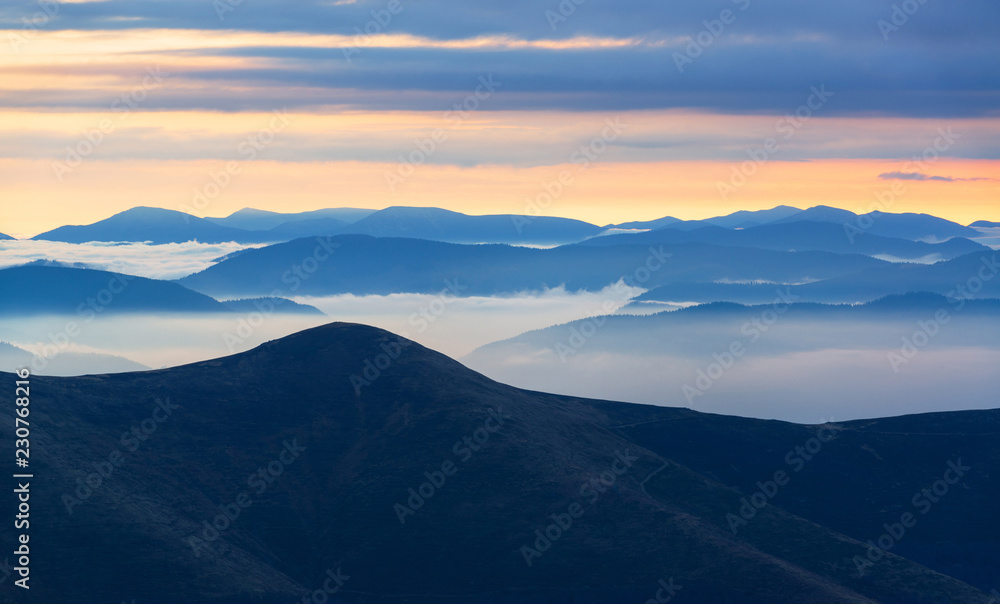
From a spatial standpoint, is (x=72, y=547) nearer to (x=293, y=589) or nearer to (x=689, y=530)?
(x=293, y=589)

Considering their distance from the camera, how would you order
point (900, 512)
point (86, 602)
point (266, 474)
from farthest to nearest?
point (900, 512)
point (266, 474)
point (86, 602)

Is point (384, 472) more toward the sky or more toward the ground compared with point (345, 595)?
more toward the sky

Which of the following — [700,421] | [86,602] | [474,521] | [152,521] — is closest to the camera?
[86,602]

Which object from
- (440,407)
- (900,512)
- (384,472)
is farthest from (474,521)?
(900,512)

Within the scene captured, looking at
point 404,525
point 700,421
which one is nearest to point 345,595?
point 404,525

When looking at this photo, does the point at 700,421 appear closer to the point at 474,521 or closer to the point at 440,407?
the point at 440,407

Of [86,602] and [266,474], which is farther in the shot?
[266,474]
